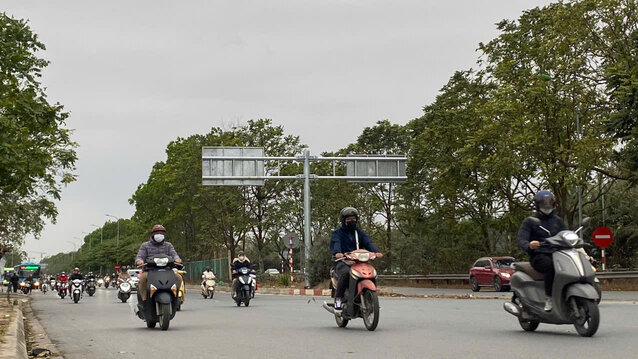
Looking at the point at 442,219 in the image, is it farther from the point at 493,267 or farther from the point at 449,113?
the point at 493,267

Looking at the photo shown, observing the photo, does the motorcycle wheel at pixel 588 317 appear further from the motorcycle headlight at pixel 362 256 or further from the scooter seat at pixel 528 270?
the motorcycle headlight at pixel 362 256

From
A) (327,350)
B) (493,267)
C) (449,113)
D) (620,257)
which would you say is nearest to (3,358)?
(327,350)

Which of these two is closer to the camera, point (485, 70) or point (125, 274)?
point (125, 274)

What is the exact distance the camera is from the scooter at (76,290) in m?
33.1

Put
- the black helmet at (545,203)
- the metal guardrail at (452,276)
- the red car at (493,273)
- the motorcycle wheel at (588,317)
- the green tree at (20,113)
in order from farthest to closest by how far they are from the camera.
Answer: the red car at (493,273) → the metal guardrail at (452,276) → the green tree at (20,113) → the black helmet at (545,203) → the motorcycle wheel at (588,317)

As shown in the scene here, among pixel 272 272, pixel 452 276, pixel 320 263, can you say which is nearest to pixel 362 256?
pixel 320 263

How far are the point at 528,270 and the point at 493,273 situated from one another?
83.4 ft

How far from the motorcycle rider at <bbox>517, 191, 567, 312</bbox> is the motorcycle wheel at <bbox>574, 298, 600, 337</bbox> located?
414mm

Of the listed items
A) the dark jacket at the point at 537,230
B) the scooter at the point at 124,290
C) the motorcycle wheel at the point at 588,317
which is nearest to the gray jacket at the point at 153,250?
the dark jacket at the point at 537,230

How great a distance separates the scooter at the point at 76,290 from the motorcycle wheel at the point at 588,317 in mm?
25708

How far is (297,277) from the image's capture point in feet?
162

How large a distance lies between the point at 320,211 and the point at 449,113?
20.5 m

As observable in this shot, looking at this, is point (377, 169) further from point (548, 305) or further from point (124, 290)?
point (548, 305)

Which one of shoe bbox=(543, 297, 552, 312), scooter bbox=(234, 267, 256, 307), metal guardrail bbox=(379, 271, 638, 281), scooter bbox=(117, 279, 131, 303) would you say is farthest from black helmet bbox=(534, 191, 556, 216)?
metal guardrail bbox=(379, 271, 638, 281)
